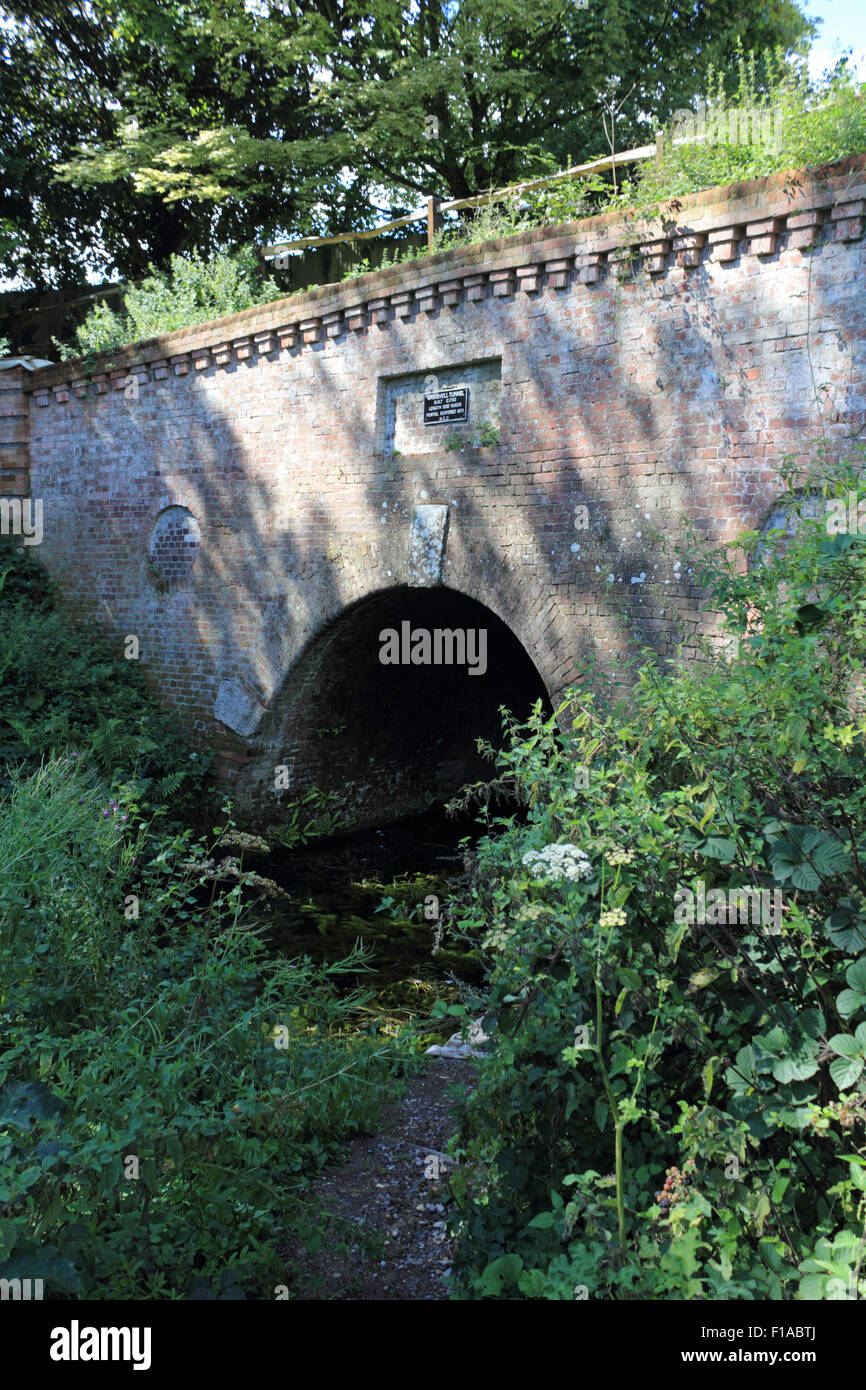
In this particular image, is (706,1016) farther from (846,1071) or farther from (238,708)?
(238,708)

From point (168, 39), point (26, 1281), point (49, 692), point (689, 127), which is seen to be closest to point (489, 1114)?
point (26, 1281)

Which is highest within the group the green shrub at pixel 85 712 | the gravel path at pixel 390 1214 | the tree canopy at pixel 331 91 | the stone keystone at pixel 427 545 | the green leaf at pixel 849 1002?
the tree canopy at pixel 331 91

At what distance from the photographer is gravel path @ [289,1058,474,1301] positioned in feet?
9.81

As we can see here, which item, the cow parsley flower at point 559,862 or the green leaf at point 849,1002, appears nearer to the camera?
the green leaf at point 849,1002

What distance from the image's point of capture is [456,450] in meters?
7.29

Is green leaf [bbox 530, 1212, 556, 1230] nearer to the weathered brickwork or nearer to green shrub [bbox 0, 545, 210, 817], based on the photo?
the weathered brickwork

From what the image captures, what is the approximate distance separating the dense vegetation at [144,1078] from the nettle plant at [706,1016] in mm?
842

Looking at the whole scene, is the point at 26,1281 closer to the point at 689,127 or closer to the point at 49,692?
the point at 689,127

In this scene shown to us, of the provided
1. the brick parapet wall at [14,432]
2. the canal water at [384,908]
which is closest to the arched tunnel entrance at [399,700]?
the canal water at [384,908]

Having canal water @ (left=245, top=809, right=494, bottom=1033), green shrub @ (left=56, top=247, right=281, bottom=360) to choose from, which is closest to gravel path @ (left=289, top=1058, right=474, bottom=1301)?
canal water @ (left=245, top=809, right=494, bottom=1033)

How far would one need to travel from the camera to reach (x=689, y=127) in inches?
249

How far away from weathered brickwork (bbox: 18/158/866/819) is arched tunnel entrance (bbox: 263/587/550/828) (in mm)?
69

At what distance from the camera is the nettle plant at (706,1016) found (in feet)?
7.00

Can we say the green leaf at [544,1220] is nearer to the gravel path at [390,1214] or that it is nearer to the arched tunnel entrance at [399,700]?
the gravel path at [390,1214]
